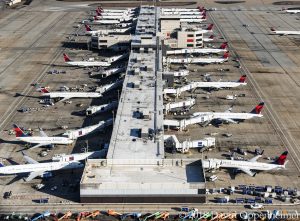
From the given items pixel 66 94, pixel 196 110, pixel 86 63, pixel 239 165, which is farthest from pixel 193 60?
pixel 239 165

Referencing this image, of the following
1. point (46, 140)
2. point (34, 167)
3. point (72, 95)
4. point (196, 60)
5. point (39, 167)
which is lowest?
point (196, 60)

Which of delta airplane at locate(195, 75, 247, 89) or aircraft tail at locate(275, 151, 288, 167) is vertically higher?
aircraft tail at locate(275, 151, 288, 167)

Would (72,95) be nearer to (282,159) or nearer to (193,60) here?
(193,60)

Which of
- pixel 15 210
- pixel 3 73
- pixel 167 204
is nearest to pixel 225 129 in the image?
pixel 167 204

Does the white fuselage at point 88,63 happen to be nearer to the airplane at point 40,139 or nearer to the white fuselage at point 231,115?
the white fuselage at point 231,115

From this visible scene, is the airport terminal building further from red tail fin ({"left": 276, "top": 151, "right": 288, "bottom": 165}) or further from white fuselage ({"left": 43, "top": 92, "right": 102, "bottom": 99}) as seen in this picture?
white fuselage ({"left": 43, "top": 92, "right": 102, "bottom": 99})

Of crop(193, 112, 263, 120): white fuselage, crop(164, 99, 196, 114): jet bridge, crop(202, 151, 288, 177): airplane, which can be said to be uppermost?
crop(202, 151, 288, 177): airplane

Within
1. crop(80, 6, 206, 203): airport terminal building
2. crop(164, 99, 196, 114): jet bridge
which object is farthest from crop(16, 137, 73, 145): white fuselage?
crop(164, 99, 196, 114): jet bridge

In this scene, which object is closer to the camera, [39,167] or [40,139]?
[39,167]
